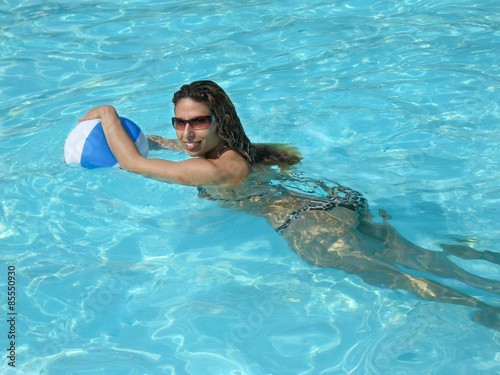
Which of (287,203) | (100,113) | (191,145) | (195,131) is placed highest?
(100,113)

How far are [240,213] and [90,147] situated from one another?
1360 mm

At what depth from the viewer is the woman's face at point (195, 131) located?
14.0 ft

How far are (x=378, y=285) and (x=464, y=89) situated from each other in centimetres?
370

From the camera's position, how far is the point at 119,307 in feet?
13.3

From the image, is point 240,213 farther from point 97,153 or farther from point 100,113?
point 100,113

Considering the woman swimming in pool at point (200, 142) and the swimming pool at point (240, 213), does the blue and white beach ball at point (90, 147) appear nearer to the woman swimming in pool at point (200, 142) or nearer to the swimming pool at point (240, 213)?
the woman swimming in pool at point (200, 142)

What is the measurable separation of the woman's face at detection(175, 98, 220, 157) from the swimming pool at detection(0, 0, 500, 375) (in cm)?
80

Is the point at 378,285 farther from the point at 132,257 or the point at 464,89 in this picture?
the point at 464,89

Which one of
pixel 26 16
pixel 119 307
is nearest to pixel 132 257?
pixel 119 307

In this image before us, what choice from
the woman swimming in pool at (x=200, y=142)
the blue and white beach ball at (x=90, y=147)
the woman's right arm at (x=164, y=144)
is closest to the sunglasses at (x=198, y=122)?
the woman swimming in pool at (x=200, y=142)

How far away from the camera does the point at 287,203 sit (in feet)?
14.8

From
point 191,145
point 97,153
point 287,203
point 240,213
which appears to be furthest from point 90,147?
point 287,203

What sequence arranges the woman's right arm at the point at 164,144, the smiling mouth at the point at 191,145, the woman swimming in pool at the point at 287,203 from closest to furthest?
the woman swimming in pool at the point at 287,203 → the smiling mouth at the point at 191,145 → the woman's right arm at the point at 164,144

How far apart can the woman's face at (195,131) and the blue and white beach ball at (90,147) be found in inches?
18.7
